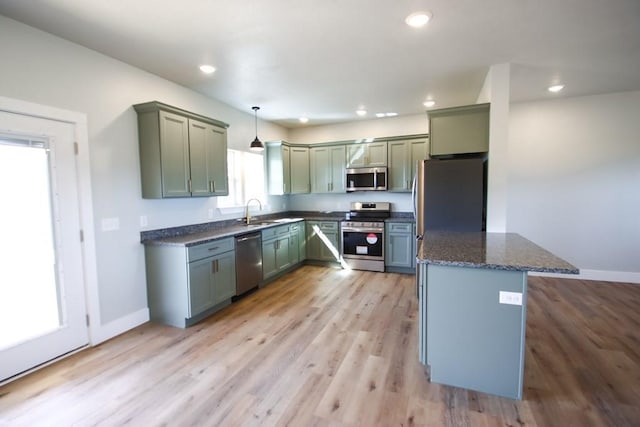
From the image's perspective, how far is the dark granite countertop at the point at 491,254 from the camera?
1.86m

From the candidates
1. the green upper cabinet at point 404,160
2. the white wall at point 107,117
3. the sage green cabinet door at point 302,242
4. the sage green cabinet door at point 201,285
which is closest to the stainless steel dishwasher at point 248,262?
the sage green cabinet door at point 201,285

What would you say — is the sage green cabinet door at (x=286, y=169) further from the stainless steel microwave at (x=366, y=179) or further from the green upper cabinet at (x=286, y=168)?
the stainless steel microwave at (x=366, y=179)

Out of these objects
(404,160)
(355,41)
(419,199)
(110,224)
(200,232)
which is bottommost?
(200,232)

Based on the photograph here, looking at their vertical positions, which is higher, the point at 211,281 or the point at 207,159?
the point at 207,159

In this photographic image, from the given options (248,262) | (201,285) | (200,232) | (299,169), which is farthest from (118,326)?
(299,169)

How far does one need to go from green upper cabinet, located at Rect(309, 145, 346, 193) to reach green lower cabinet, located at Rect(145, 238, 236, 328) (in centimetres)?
269

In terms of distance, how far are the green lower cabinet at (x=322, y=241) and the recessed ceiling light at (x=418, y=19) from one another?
11.2 feet

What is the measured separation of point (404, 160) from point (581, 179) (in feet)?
8.33

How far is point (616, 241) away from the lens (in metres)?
4.39

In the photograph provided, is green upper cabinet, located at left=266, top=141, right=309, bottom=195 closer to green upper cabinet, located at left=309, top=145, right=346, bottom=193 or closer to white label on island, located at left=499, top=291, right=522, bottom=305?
green upper cabinet, located at left=309, top=145, right=346, bottom=193

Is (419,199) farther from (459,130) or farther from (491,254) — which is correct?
(491,254)

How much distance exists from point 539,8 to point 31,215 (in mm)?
4150

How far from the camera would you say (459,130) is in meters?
3.50

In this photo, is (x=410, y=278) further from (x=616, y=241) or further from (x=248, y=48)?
(x=248, y=48)
